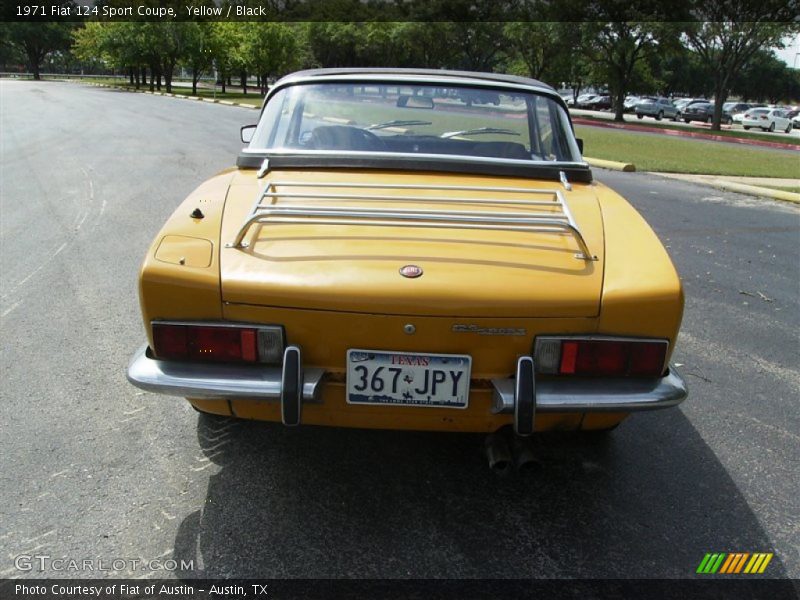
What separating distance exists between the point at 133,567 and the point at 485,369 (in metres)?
1.40

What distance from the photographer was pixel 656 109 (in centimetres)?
4459

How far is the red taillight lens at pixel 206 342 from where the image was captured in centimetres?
231

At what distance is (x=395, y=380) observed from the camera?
2.31 m

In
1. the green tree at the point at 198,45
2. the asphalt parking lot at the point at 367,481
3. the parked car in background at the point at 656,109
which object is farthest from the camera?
the green tree at the point at 198,45

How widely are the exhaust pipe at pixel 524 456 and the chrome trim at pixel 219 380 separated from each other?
0.80 meters

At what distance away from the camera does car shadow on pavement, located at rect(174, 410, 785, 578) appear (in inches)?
93.0

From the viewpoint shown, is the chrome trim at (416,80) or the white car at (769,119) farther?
the white car at (769,119)

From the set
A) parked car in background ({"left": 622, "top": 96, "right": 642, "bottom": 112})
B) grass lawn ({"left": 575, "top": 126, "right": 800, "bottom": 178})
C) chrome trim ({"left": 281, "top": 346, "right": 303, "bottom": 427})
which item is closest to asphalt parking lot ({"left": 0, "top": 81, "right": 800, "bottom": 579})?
chrome trim ({"left": 281, "top": 346, "right": 303, "bottom": 427})

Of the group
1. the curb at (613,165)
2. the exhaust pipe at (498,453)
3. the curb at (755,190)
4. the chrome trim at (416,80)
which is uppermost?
the chrome trim at (416,80)

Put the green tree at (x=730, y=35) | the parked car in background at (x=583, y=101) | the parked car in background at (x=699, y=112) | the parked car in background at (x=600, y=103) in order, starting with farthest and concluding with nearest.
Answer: the parked car in background at (x=583, y=101) < the parked car in background at (x=600, y=103) < the parked car in background at (x=699, y=112) < the green tree at (x=730, y=35)

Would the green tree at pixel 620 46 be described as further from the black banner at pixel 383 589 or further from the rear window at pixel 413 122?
the black banner at pixel 383 589

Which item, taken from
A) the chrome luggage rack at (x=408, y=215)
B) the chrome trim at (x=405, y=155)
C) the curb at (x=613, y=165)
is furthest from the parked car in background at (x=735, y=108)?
the chrome luggage rack at (x=408, y=215)

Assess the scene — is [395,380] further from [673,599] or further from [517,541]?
[673,599]

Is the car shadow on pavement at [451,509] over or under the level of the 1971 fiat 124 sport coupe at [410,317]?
under
